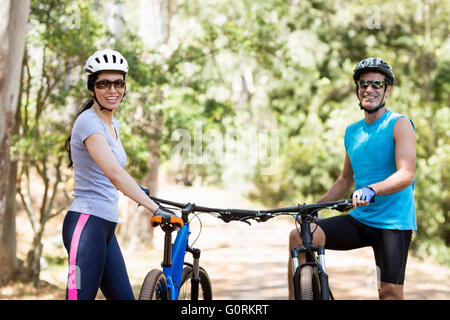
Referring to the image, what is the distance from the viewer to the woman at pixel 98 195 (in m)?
3.62

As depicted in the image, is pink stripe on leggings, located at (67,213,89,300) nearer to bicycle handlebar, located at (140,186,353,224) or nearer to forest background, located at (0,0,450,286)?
bicycle handlebar, located at (140,186,353,224)

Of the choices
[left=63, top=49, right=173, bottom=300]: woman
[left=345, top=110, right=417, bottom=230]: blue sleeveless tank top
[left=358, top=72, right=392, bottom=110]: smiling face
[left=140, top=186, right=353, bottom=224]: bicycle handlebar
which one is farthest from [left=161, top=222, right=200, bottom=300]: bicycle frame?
[left=358, top=72, right=392, bottom=110]: smiling face

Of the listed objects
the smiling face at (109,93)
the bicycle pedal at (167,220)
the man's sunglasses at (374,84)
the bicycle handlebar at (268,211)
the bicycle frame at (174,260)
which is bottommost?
the bicycle frame at (174,260)

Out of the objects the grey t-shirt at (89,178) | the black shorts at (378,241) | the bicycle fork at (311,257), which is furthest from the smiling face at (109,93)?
the black shorts at (378,241)

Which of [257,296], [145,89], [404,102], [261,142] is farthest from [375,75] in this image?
[261,142]

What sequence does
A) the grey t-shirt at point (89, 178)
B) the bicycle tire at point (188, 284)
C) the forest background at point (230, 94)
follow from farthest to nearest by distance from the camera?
A: the forest background at point (230, 94) < the bicycle tire at point (188, 284) < the grey t-shirt at point (89, 178)

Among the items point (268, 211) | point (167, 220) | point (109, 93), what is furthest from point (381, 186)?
point (109, 93)

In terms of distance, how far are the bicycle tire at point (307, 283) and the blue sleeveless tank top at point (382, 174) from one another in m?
0.70

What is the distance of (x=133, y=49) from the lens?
10.1m

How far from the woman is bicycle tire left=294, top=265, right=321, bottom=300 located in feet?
2.83

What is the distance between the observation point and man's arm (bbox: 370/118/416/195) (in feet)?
13.1

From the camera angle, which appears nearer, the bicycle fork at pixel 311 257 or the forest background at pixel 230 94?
the bicycle fork at pixel 311 257

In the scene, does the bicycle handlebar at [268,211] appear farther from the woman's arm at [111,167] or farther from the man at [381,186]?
the woman's arm at [111,167]
